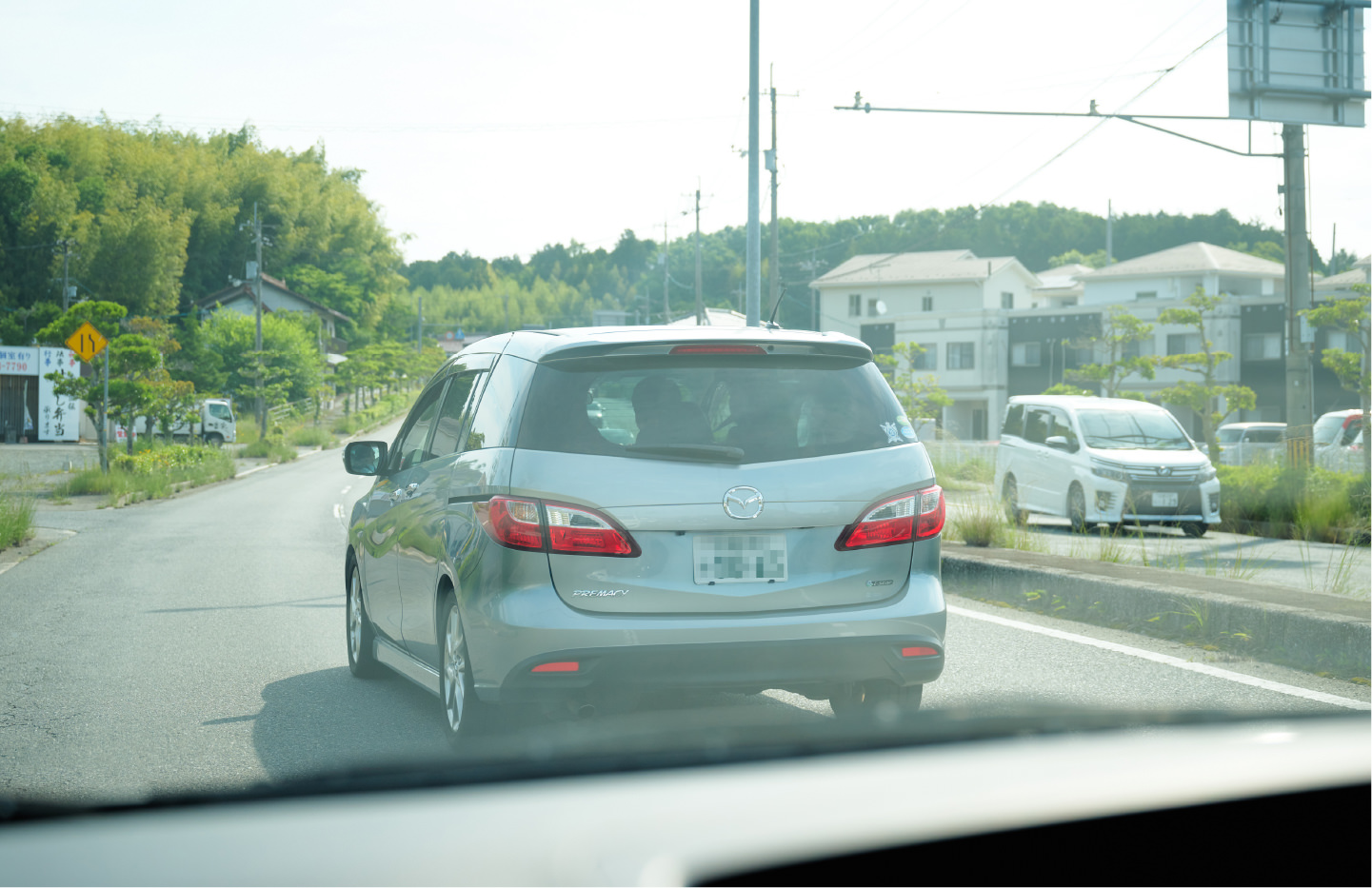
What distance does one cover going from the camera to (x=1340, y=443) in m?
27.0

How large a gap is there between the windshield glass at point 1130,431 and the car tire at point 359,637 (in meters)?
12.2

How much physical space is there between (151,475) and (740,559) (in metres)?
26.7

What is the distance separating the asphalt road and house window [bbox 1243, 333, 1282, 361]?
172 feet

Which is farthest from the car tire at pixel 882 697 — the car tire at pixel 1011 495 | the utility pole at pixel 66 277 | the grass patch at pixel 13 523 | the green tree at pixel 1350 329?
the utility pole at pixel 66 277

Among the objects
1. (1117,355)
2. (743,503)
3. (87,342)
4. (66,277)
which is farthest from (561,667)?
(66,277)

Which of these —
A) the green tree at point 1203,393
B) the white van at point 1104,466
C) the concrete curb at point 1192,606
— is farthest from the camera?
the green tree at point 1203,393

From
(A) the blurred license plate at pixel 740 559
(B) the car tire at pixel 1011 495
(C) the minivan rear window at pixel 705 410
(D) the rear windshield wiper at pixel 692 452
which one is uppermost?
(C) the minivan rear window at pixel 705 410

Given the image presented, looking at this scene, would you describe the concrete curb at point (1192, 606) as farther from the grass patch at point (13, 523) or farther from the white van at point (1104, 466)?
the grass patch at point (13, 523)

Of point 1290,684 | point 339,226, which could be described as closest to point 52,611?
point 1290,684

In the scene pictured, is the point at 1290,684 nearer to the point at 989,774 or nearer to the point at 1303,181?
the point at 989,774

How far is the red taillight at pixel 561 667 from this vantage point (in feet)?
14.1

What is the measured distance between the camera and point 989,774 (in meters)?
2.13

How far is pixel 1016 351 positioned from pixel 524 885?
216ft

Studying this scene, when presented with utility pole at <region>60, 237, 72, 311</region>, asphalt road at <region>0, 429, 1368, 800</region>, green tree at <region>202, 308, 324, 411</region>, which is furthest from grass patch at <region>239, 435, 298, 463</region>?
asphalt road at <region>0, 429, 1368, 800</region>
